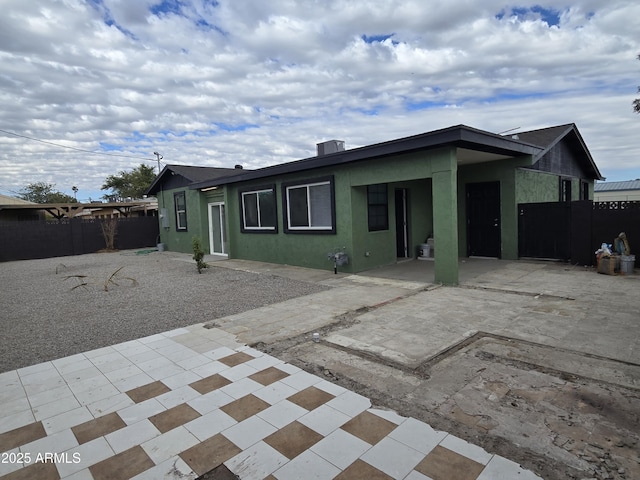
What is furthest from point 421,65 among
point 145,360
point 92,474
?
point 92,474

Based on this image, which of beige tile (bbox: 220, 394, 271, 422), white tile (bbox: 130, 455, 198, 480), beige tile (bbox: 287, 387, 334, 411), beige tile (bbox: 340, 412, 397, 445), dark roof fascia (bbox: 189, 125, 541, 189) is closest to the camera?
white tile (bbox: 130, 455, 198, 480)

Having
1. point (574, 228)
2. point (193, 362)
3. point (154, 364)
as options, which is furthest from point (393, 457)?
point (574, 228)

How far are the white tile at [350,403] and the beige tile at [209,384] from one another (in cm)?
101

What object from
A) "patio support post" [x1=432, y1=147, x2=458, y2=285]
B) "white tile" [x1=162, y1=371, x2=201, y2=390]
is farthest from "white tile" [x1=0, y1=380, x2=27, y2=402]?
"patio support post" [x1=432, y1=147, x2=458, y2=285]

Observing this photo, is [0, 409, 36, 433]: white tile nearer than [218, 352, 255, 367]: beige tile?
Yes

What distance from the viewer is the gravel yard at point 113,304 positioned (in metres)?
4.51

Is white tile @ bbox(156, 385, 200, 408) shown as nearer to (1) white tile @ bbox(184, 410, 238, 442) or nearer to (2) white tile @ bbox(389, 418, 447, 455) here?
(1) white tile @ bbox(184, 410, 238, 442)

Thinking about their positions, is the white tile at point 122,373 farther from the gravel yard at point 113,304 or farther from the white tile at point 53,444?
the gravel yard at point 113,304

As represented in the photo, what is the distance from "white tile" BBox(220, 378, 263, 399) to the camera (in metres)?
2.97

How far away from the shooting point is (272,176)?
1011 centimetres

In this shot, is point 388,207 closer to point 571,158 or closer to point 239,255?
point 239,255

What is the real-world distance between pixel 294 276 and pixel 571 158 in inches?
425

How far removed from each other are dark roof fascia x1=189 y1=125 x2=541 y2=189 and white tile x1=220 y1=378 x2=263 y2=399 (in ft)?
16.3

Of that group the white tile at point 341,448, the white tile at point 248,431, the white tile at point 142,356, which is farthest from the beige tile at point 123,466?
the white tile at point 142,356
